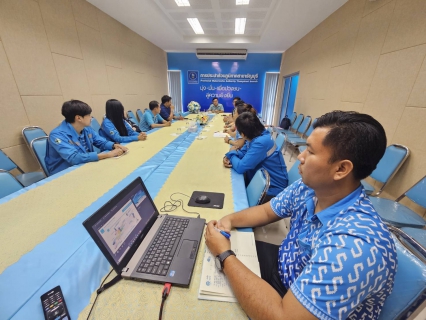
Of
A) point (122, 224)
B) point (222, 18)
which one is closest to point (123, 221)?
point (122, 224)

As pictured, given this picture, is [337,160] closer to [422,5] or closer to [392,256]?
[392,256]

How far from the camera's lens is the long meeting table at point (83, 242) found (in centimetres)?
58

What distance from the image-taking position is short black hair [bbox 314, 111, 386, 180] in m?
0.58

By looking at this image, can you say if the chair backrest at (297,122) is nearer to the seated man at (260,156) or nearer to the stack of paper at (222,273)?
the seated man at (260,156)

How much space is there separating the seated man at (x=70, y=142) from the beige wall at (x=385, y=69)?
3.24m

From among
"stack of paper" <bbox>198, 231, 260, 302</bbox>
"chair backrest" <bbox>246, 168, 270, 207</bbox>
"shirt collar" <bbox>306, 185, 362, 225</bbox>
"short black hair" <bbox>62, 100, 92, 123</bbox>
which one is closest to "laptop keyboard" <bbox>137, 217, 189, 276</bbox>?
"stack of paper" <bbox>198, 231, 260, 302</bbox>

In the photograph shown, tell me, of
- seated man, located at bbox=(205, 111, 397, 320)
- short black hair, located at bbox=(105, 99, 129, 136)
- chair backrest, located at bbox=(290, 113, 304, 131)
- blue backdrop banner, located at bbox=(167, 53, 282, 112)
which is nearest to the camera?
seated man, located at bbox=(205, 111, 397, 320)

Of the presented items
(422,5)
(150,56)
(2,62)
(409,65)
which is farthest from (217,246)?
(150,56)

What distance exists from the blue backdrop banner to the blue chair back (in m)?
6.63

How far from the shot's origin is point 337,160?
0.62 m

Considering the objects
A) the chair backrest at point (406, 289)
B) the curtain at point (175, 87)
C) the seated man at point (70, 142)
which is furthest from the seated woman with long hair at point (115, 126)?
the curtain at point (175, 87)

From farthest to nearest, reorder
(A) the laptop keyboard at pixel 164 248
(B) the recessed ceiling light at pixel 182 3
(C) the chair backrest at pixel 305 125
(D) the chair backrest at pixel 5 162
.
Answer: (C) the chair backrest at pixel 305 125, (B) the recessed ceiling light at pixel 182 3, (D) the chair backrest at pixel 5 162, (A) the laptop keyboard at pixel 164 248

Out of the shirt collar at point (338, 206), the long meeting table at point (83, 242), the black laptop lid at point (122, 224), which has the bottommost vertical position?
the long meeting table at point (83, 242)

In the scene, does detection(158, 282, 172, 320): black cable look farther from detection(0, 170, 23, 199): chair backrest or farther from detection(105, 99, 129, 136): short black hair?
detection(105, 99, 129, 136): short black hair
